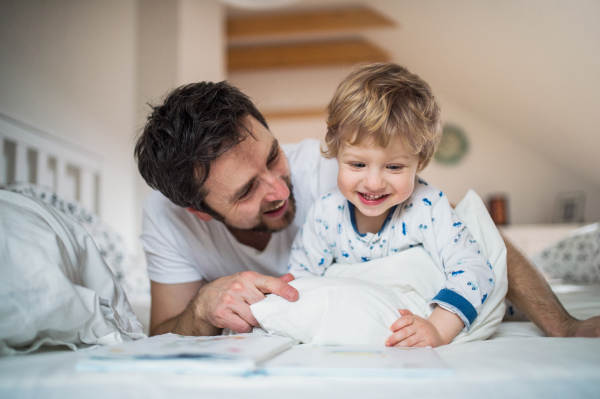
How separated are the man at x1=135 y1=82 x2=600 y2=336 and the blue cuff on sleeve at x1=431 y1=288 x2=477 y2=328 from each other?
0.19 m

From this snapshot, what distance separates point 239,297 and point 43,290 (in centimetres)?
35

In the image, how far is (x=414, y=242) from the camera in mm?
1000

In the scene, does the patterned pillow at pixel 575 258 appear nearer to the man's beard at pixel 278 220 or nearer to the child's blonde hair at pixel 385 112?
the child's blonde hair at pixel 385 112

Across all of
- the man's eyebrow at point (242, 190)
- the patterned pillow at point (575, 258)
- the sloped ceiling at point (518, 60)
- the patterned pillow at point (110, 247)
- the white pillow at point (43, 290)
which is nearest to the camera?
the white pillow at point (43, 290)

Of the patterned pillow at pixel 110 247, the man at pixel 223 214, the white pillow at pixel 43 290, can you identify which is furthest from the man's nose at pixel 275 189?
the patterned pillow at pixel 110 247

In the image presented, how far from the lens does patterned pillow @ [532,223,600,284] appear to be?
1.85m

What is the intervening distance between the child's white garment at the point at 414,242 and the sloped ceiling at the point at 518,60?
1288mm

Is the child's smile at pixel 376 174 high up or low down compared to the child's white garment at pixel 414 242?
up

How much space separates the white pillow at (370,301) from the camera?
75cm

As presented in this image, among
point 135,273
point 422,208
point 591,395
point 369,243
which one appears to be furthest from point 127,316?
point 135,273

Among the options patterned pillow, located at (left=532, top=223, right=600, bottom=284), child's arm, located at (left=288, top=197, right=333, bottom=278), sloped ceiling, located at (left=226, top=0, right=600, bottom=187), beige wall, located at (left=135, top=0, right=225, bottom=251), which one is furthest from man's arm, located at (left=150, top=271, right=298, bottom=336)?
beige wall, located at (left=135, top=0, right=225, bottom=251)

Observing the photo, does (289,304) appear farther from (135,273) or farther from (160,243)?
(135,273)

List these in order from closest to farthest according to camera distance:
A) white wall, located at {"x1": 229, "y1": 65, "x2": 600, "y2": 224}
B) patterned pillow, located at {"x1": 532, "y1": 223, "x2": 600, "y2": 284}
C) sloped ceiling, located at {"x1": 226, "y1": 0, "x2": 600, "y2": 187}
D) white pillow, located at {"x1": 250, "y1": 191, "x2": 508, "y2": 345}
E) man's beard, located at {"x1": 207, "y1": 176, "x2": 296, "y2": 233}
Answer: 1. white pillow, located at {"x1": 250, "y1": 191, "x2": 508, "y2": 345}
2. man's beard, located at {"x1": 207, "y1": 176, "x2": 296, "y2": 233}
3. patterned pillow, located at {"x1": 532, "y1": 223, "x2": 600, "y2": 284}
4. sloped ceiling, located at {"x1": 226, "y1": 0, "x2": 600, "y2": 187}
5. white wall, located at {"x1": 229, "y1": 65, "x2": 600, "y2": 224}

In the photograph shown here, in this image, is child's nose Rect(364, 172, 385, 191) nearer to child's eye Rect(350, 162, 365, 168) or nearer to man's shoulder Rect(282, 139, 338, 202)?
child's eye Rect(350, 162, 365, 168)
